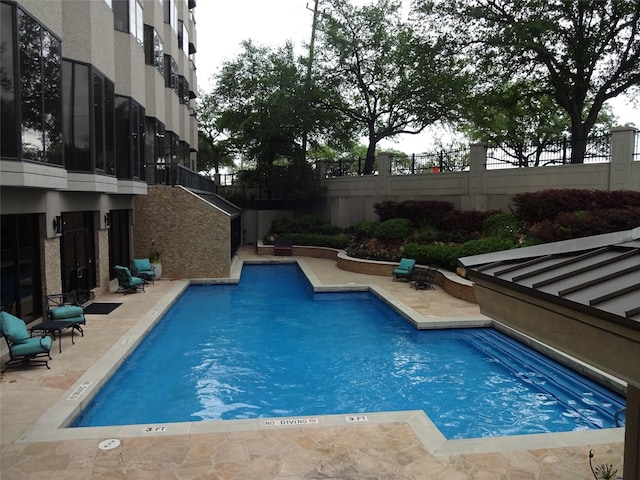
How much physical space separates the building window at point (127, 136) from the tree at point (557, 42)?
1504cm

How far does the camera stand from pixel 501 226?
63.3ft

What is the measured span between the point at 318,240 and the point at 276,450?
22.7m

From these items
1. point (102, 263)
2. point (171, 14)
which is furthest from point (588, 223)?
point (171, 14)

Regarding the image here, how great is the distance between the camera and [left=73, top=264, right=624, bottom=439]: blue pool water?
Result: 8.19 meters

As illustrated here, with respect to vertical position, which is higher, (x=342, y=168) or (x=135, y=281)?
(x=342, y=168)

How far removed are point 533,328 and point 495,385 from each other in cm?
623

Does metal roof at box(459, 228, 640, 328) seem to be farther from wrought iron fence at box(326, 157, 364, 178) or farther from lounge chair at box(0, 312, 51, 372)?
wrought iron fence at box(326, 157, 364, 178)

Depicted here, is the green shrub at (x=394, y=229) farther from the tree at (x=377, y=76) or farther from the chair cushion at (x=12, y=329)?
the chair cushion at (x=12, y=329)

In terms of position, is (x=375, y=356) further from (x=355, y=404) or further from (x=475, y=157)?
(x=475, y=157)

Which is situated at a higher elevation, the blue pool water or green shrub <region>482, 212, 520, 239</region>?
green shrub <region>482, 212, 520, 239</region>

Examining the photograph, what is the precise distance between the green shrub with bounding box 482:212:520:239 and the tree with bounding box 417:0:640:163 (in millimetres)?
4265

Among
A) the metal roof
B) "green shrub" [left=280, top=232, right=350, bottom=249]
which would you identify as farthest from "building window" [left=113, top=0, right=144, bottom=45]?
the metal roof

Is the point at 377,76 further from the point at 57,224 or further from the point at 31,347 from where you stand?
the point at 31,347

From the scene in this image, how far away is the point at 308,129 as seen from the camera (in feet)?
99.1
